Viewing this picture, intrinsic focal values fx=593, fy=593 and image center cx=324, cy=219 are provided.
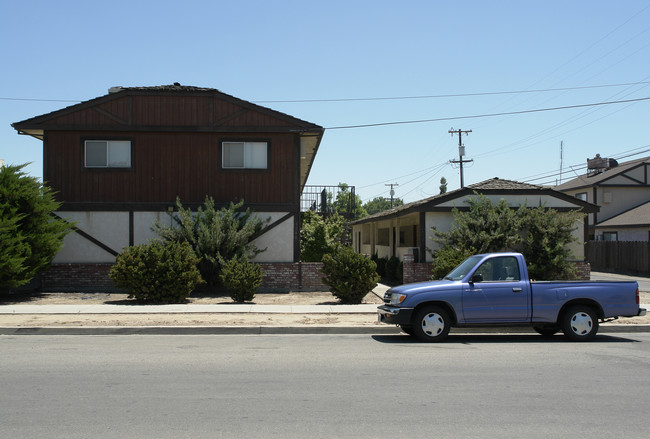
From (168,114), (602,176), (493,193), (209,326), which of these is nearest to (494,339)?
(209,326)

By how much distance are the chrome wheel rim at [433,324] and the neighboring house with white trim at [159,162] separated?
10365mm

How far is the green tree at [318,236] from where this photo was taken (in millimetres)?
26812

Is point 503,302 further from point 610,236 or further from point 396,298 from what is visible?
point 610,236

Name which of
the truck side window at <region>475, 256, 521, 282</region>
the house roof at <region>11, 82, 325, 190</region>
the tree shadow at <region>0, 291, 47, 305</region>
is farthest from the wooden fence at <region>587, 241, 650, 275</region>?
the tree shadow at <region>0, 291, 47, 305</region>

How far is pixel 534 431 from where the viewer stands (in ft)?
18.8

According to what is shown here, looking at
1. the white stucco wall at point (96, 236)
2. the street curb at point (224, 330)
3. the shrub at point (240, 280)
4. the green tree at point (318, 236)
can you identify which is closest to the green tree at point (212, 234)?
the shrub at point (240, 280)

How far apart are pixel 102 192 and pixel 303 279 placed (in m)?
7.68

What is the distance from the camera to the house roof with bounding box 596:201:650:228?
128ft

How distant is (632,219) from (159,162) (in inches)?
1321

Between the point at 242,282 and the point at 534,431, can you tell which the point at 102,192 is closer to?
the point at 242,282

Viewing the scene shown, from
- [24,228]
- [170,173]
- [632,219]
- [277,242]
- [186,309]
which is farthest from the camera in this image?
[632,219]

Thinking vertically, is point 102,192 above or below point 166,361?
above

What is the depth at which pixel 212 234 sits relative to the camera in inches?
762

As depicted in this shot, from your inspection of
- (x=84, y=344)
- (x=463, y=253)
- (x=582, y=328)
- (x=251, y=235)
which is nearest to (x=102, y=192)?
(x=251, y=235)
